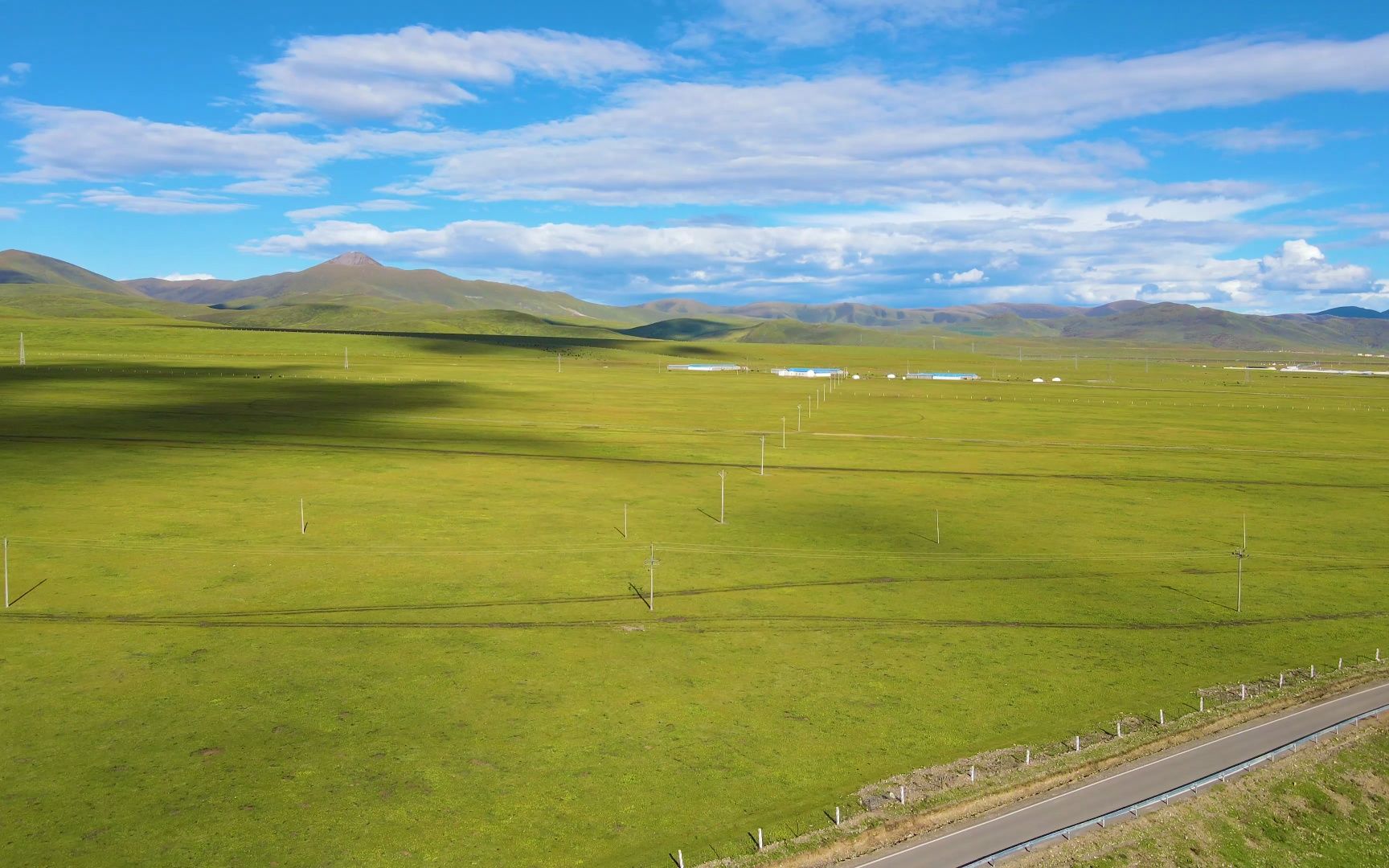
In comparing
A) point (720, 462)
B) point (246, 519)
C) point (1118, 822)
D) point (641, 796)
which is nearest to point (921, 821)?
point (1118, 822)

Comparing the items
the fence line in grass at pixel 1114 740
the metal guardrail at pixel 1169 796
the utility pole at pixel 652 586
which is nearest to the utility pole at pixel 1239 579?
the fence line in grass at pixel 1114 740

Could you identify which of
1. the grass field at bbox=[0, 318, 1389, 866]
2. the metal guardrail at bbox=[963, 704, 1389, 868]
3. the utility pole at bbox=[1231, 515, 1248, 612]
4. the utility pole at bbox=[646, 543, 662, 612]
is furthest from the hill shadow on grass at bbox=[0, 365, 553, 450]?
the metal guardrail at bbox=[963, 704, 1389, 868]

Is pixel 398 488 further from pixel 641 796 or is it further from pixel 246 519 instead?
pixel 641 796

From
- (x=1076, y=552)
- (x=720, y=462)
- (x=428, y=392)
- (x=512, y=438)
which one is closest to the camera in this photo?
(x=1076, y=552)

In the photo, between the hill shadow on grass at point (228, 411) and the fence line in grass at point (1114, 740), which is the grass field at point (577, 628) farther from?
the hill shadow on grass at point (228, 411)

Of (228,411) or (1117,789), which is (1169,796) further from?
(228,411)

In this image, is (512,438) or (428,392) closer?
(512,438)
